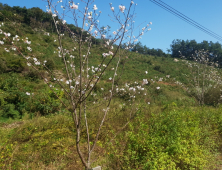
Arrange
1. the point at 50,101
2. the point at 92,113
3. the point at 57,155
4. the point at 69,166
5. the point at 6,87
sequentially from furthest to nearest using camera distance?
1. the point at 6,87
2. the point at 50,101
3. the point at 92,113
4. the point at 57,155
5. the point at 69,166

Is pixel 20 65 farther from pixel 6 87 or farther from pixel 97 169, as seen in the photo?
pixel 97 169

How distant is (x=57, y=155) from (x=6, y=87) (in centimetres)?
582

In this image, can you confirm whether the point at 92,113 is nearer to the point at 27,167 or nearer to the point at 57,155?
the point at 57,155

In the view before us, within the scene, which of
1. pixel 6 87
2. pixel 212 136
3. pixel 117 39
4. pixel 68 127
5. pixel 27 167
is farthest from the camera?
pixel 6 87

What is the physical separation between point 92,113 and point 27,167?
2954 millimetres

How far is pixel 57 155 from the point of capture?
338 centimetres

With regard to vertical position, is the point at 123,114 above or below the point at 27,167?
above

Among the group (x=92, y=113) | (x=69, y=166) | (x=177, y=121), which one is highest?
(x=177, y=121)

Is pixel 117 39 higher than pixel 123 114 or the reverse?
higher

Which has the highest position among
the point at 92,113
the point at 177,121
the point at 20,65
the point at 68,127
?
the point at 20,65

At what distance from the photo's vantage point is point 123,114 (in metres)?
5.66

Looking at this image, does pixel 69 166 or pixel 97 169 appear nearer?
pixel 97 169

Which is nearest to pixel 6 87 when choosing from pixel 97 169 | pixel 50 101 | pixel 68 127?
pixel 50 101

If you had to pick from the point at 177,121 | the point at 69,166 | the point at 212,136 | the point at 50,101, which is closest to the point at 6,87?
the point at 50,101
